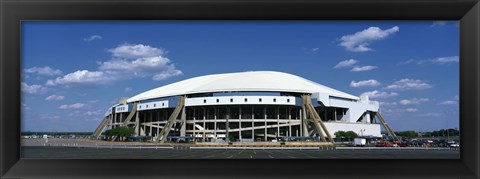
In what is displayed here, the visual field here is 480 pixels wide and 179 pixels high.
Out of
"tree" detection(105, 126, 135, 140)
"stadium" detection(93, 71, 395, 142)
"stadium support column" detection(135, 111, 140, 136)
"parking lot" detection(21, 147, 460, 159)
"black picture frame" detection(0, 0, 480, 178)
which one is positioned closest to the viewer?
"black picture frame" detection(0, 0, 480, 178)

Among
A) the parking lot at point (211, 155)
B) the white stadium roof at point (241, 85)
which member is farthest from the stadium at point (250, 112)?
the parking lot at point (211, 155)

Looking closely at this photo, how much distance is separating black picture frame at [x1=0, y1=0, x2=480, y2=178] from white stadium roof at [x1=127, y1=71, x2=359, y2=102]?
36.6m

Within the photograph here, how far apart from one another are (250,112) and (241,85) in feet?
9.15

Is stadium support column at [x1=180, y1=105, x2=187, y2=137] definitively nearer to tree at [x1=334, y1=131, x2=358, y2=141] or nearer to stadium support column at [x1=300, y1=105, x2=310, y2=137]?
stadium support column at [x1=300, y1=105, x2=310, y2=137]

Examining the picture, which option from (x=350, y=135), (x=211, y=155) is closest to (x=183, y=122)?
(x=350, y=135)

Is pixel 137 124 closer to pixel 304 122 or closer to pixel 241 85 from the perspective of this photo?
pixel 241 85

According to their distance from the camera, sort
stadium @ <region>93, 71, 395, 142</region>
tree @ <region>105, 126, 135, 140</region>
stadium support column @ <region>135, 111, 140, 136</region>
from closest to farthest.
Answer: stadium @ <region>93, 71, 395, 142</region> → tree @ <region>105, 126, 135, 140</region> → stadium support column @ <region>135, 111, 140, 136</region>

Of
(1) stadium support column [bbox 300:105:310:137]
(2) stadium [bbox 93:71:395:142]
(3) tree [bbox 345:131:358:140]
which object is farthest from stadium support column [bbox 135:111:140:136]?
(3) tree [bbox 345:131:358:140]

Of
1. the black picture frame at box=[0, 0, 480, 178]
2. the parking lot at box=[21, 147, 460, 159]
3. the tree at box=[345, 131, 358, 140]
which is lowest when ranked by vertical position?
the tree at box=[345, 131, 358, 140]

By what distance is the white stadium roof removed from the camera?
4188cm
